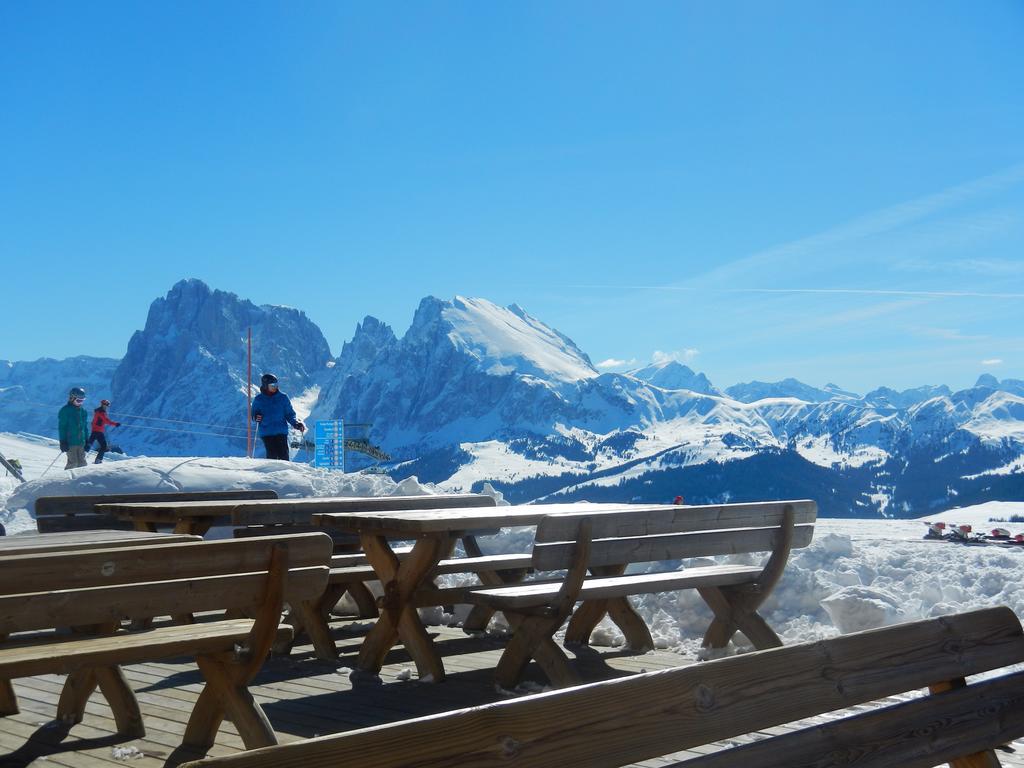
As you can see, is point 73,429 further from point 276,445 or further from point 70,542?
point 70,542

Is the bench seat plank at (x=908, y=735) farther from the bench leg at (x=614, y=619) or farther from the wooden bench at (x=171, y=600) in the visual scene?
the bench leg at (x=614, y=619)

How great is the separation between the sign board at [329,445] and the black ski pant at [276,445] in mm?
6788

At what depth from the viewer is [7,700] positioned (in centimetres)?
479

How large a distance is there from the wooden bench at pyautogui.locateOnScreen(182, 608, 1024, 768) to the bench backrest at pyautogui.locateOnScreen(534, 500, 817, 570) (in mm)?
2081

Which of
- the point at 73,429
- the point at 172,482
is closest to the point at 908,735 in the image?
the point at 172,482

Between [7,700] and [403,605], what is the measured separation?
6.17 feet

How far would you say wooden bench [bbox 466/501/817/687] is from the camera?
4.92m

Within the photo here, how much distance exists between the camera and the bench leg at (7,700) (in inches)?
187

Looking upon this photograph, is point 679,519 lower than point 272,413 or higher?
lower

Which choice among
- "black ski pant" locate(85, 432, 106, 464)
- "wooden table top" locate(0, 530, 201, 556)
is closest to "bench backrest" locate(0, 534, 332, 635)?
"wooden table top" locate(0, 530, 201, 556)

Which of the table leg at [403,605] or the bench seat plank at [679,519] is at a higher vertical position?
the bench seat plank at [679,519]

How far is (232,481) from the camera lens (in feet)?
38.3

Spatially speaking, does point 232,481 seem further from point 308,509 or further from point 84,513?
point 308,509

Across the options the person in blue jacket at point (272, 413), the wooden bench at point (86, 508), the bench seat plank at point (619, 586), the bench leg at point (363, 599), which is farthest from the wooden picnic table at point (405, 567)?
the person in blue jacket at point (272, 413)
